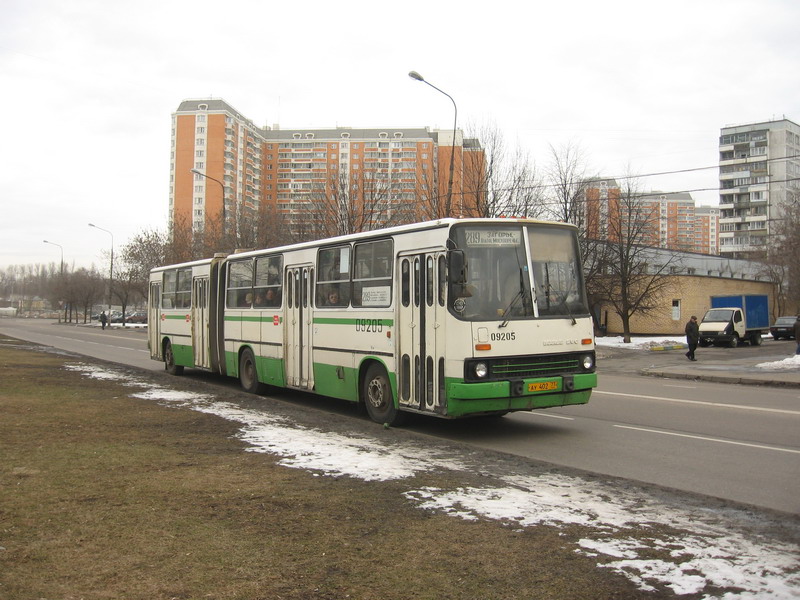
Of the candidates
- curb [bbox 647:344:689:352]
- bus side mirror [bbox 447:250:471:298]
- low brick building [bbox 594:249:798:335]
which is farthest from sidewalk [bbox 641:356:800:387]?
low brick building [bbox 594:249:798:335]

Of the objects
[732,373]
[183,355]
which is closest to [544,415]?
[183,355]

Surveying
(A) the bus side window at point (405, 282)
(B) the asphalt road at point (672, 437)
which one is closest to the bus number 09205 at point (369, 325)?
(A) the bus side window at point (405, 282)

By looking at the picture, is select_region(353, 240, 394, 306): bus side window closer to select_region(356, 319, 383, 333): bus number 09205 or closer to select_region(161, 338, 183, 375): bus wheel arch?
select_region(356, 319, 383, 333): bus number 09205

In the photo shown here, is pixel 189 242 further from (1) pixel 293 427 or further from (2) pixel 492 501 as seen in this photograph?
(2) pixel 492 501

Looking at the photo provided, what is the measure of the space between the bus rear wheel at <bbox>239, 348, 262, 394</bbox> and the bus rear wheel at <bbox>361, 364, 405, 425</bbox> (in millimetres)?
4541

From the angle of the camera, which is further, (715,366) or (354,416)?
(715,366)

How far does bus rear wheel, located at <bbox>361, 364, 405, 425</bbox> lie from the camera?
10.5m

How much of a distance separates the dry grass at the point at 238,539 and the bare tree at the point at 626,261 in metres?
33.7

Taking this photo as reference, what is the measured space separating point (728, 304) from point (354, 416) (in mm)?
36151

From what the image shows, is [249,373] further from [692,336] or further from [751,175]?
[751,175]

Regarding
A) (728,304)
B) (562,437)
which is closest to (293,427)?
(562,437)

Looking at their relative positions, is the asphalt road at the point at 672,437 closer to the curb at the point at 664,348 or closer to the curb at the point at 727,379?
the curb at the point at 727,379

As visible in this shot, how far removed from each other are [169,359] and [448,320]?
13006mm

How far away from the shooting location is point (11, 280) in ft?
571
